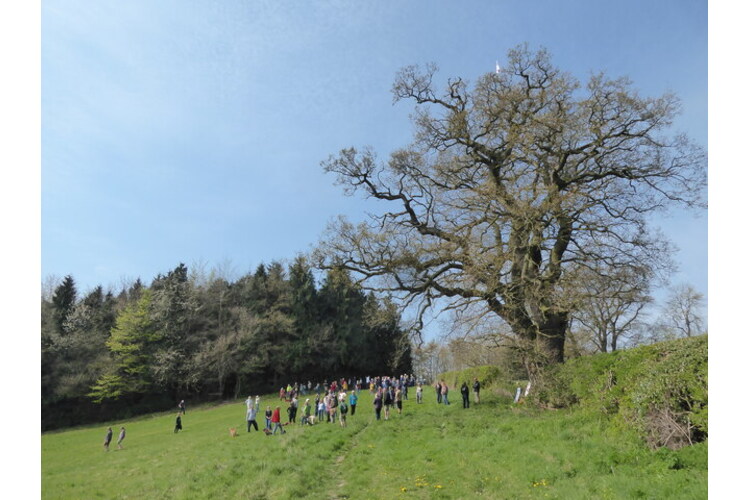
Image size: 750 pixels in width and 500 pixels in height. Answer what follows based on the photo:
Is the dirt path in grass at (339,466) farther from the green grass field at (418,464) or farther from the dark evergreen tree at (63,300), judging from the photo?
the dark evergreen tree at (63,300)

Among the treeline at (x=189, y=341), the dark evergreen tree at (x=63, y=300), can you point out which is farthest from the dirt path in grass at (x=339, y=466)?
the dark evergreen tree at (x=63, y=300)

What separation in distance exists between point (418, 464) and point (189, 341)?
44950mm

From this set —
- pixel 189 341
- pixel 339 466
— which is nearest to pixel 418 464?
pixel 339 466

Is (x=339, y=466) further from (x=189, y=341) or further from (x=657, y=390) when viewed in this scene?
(x=189, y=341)

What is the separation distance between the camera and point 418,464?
38.7 ft

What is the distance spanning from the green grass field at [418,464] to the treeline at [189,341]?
24172 mm

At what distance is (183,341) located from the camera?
164 ft

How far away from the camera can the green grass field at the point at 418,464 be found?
825 cm

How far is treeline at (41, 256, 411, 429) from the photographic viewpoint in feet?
146

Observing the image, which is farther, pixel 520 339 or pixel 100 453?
pixel 100 453

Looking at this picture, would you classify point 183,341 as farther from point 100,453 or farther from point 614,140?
point 614,140

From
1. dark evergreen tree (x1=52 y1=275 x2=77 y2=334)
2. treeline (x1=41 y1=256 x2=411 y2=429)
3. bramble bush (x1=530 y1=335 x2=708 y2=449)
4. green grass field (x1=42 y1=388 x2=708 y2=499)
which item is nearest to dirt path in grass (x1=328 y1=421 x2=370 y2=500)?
green grass field (x1=42 y1=388 x2=708 y2=499)
